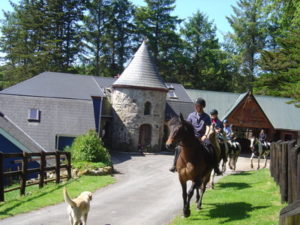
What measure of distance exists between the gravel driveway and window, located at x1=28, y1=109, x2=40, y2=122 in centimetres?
1196

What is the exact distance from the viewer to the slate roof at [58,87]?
30.5m

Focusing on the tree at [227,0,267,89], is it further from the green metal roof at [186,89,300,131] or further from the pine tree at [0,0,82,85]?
the pine tree at [0,0,82,85]

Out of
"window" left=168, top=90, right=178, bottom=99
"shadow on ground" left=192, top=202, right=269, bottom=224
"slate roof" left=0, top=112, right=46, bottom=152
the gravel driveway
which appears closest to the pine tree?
"window" left=168, top=90, right=178, bottom=99

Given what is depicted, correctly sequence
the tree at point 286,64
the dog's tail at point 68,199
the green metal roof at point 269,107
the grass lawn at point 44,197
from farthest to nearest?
the green metal roof at point 269,107
the tree at point 286,64
the grass lawn at point 44,197
the dog's tail at point 68,199

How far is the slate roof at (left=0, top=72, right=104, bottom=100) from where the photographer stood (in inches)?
1201

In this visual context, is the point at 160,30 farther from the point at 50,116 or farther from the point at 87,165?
the point at 87,165

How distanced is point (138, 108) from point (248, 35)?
27.9m

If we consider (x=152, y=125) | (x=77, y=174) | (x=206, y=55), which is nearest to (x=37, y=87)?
(x=152, y=125)

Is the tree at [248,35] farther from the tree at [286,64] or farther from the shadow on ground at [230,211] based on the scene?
the shadow on ground at [230,211]

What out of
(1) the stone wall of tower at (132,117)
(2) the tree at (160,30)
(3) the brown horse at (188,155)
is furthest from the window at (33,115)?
(2) the tree at (160,30)


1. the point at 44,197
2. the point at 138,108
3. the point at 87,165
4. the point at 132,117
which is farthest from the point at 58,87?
the point at 44,197

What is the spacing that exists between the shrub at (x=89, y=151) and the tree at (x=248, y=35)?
37.3 m

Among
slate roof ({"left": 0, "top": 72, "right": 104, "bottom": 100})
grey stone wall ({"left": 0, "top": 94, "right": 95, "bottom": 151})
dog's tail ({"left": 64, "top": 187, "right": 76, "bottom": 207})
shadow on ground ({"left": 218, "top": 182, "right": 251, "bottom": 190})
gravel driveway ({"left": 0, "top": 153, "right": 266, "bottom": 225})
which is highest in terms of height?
slate roof ({"left": 0, "top": 72, "right": 104, "bottom": 100})

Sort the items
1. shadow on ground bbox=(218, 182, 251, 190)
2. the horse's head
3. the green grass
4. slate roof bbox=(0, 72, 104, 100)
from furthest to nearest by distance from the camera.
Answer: slate roof bbox=(0, 72, 104, 100) → the green grass → shadow on ground bbox=(218, 182, 251, 190) → the horse's head
